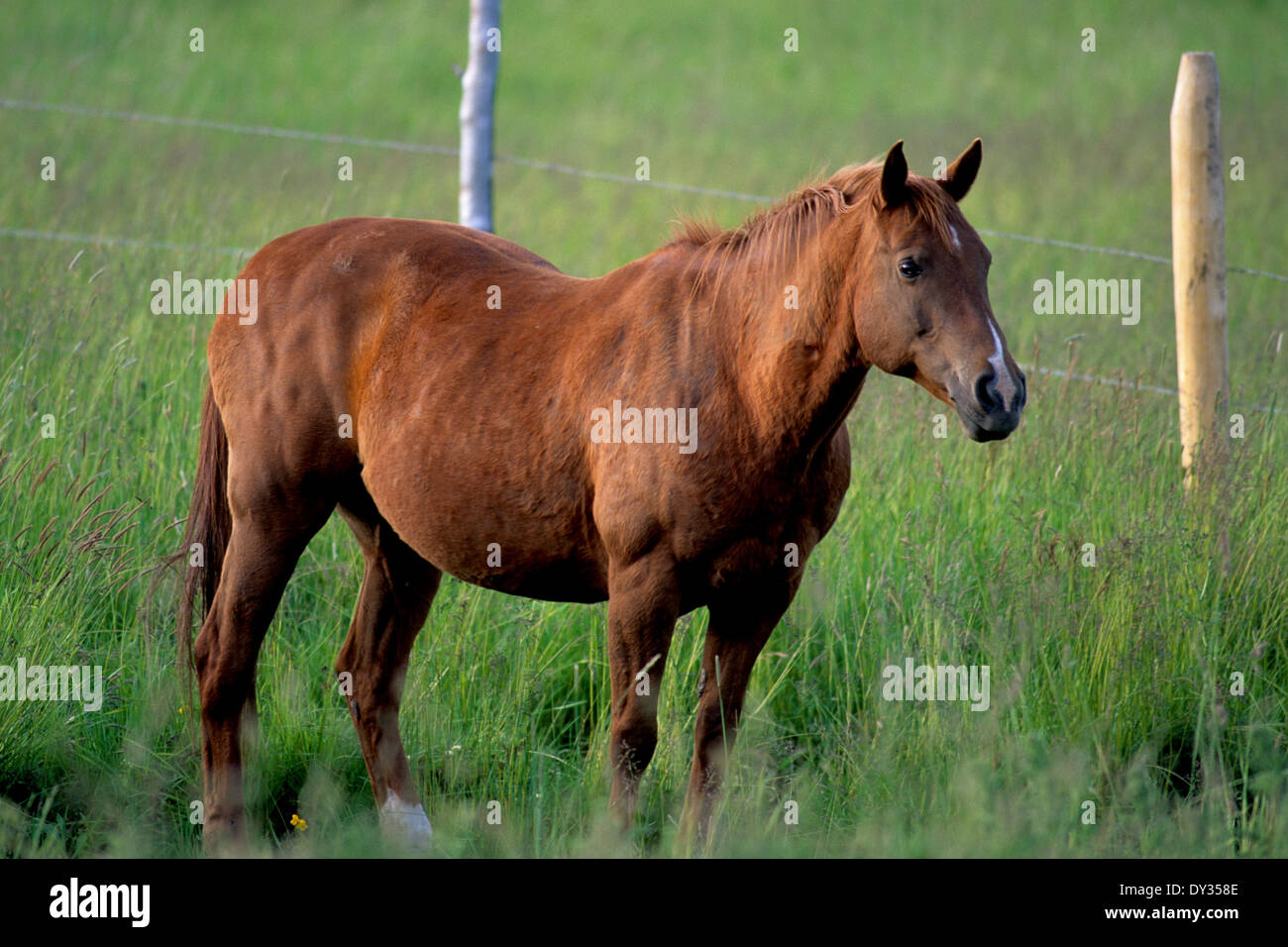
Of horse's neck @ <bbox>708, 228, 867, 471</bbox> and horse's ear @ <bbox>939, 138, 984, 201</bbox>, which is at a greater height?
horse's ear @ <bbox>939, 138, 984, 201</bbox>

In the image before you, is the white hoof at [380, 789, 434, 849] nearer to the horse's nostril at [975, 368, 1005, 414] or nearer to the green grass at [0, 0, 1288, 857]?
the green grass at [0, 0, 1288, 857]

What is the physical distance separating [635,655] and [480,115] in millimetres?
3603

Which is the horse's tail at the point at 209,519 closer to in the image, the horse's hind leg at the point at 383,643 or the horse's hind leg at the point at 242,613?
the horse's hind leg at the point at 242,613

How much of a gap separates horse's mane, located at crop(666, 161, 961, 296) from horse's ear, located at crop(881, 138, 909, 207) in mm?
23

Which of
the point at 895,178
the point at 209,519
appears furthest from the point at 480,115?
the point at 895,178

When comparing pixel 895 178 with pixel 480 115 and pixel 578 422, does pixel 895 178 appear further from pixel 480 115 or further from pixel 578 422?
pixel 480 115

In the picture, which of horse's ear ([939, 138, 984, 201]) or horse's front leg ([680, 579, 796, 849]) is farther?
horse's front leg ([680, 579, 796, 849])

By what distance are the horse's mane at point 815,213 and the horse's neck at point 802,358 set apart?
0.06 m

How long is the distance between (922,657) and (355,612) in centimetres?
205

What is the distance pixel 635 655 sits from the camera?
3500mm

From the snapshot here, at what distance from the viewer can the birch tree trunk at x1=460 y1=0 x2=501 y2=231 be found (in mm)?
5996

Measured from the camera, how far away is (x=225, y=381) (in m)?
4.22

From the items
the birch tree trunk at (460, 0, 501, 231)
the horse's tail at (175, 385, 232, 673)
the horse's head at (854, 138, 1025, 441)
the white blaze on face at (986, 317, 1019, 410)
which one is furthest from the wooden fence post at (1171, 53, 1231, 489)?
the horse's tail at (175, 385, 232, 673)

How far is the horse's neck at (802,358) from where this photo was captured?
336 cm
